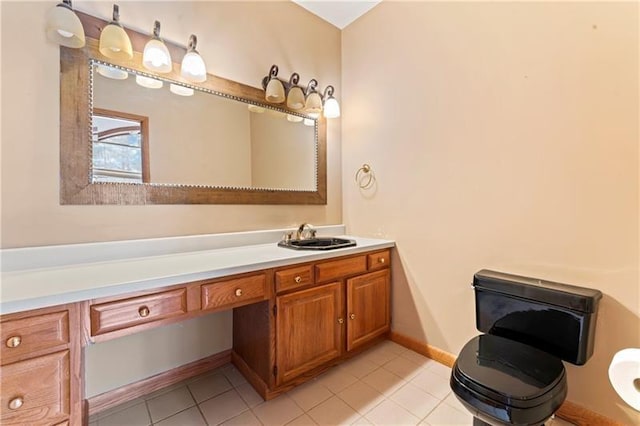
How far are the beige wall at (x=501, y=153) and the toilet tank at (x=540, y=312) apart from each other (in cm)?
15

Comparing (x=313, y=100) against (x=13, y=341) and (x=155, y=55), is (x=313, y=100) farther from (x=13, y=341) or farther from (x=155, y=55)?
(x=13, y=341)

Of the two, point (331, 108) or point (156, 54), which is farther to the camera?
point (331, 108)

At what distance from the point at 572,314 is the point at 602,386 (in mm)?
446

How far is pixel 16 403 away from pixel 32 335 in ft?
0.70

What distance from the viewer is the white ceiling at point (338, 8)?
2326mm

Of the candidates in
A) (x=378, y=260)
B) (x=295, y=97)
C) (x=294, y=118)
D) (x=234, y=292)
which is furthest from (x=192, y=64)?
(x=378, y=260)

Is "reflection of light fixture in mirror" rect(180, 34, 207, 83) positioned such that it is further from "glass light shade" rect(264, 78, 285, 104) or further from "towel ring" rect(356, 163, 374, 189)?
"towel ring" rect(356, 163, 374, 189)

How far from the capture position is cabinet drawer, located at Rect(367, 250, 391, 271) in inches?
82.6

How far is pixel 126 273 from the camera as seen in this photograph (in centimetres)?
124

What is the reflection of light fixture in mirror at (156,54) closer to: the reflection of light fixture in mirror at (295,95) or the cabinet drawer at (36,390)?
the reflection of light fixture in mirror at (295,95)

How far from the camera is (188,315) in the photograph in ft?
4.19

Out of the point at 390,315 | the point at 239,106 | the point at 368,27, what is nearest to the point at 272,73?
the point at 239,106

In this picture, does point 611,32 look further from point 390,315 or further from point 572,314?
point 390,315

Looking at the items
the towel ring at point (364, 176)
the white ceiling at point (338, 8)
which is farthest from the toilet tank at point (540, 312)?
the white ceiling at point (338, 8)
